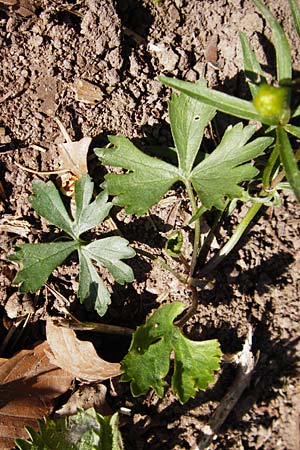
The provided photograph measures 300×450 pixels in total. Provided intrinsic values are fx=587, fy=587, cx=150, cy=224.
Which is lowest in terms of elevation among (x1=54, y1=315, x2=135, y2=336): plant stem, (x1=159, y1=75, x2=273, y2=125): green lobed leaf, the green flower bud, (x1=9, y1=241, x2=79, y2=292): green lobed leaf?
(x1=54, y1=315, x2=135, y2=336): plant stem

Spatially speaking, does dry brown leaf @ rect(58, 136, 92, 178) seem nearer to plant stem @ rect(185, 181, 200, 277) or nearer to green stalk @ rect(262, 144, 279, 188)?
plant stem @ rect(185, 181, 200, 277)

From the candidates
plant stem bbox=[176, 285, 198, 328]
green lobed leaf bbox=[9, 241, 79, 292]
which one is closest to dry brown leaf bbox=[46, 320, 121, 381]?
green lobed leaf bbox=[9, 241, 79, 292]

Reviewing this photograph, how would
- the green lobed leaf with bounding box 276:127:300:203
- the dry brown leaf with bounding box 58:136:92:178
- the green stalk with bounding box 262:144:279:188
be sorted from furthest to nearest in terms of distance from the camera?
the dry brown leaf with bounding box 58:136:92:178 < the green stalk with bounding box 262:144:279:188 < the green lobed leaf with bounding box 276:127:300:203

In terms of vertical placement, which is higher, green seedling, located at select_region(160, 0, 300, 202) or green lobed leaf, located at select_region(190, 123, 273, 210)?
green seedling, located at select_region(160, 0, 300, 202)

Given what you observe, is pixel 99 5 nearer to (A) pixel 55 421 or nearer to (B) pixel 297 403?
(A) pixel 55 421

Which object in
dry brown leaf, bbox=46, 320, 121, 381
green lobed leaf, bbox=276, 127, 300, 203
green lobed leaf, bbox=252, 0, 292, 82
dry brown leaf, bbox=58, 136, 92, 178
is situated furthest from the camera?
dry brown leaf, bbox=58, 136, 92, 178

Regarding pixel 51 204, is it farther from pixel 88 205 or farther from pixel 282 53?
pixel 282 53
